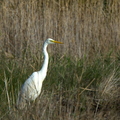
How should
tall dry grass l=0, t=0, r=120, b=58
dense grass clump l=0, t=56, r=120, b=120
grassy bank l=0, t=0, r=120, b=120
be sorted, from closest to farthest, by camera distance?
dense grass clump l=0, t=56, r=120, b=120 < grassy bank l=0, t=0, r=120, b=120 < tall dry grass l=0, t=0, r=120, b=58

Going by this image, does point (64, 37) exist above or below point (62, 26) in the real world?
below

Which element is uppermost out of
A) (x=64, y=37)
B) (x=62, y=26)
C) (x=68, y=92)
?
(x=62, y=26)

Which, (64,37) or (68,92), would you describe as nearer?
(68,92)

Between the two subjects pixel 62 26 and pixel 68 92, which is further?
pixel 62 26

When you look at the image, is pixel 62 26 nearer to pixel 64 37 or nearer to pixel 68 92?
pixel 64 37

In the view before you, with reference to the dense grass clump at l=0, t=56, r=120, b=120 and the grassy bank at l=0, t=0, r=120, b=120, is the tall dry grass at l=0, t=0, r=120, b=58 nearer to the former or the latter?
the grassy bank at l=0, t=0, r=120, b=120

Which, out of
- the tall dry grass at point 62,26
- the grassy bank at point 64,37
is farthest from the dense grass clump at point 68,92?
the tall dry grass at point 62,26

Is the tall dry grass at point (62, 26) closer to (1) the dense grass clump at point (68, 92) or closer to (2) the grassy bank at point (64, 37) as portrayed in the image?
(2) the grassy bank at point (64, 37)

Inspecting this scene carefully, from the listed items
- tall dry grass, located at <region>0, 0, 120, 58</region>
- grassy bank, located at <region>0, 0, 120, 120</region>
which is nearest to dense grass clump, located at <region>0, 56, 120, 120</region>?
grassy bank, located at <region>0, 0, 120, 120</region>

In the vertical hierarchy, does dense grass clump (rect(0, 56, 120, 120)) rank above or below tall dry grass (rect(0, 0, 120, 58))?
below

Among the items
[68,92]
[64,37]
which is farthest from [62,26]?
[68,92]

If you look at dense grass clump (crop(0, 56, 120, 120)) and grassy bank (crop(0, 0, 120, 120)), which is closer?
dense grass clump (crop(0, 56, 120, 120))

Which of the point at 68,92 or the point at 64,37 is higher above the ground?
the point at 64,37

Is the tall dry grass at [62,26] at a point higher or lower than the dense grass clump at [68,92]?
higher
